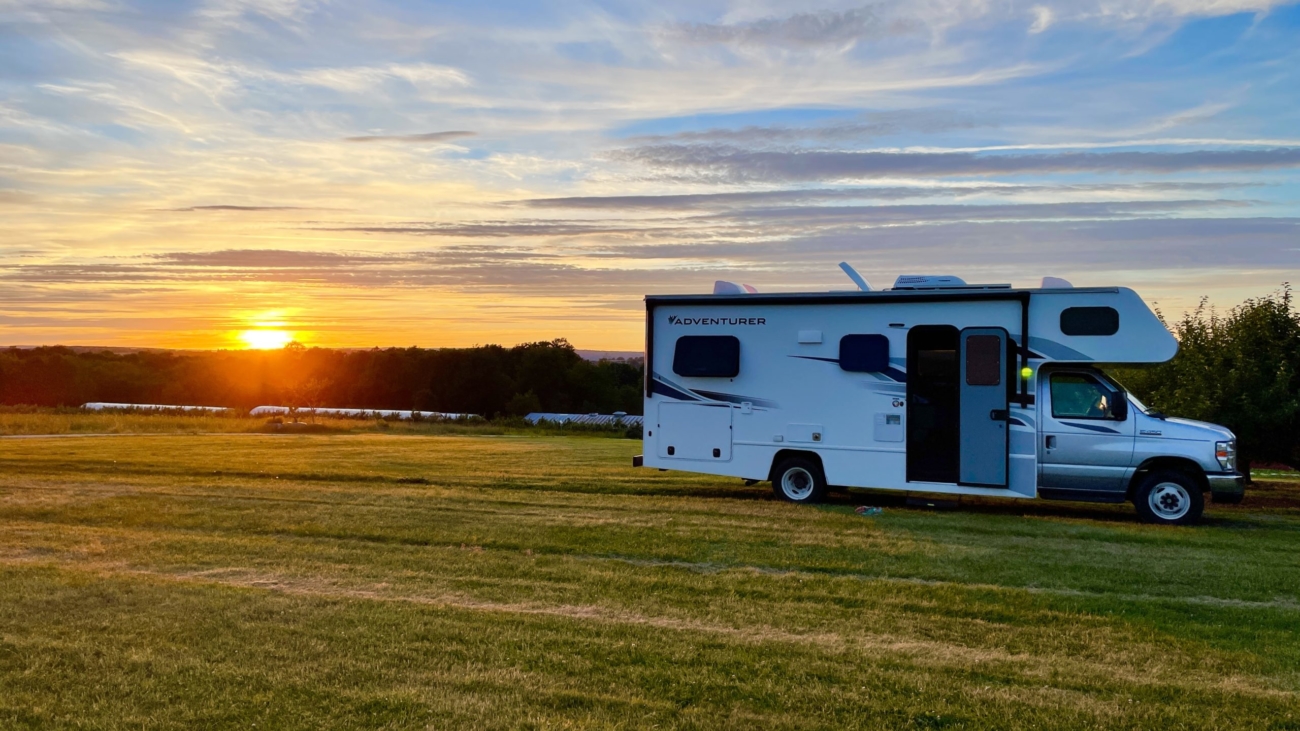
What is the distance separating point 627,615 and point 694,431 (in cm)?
749

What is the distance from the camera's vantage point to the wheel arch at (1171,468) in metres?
13.0

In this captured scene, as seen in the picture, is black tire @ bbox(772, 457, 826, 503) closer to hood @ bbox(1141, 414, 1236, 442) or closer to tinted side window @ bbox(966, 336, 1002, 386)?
tinted side window @ bbox(966, 336, 1002, 386)

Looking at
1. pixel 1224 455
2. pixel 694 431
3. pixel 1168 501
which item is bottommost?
pixel 1168 501

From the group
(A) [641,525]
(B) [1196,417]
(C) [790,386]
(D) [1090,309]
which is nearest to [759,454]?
(C) [790,386]

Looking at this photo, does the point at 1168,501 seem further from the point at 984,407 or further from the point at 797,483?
the point at 797,483

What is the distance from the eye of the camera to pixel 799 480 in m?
14.5

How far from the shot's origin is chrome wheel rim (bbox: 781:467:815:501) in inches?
568

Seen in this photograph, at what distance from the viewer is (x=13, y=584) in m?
8.07

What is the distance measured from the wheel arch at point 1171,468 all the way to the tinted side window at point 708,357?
17.5ft

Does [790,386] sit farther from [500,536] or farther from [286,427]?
[286,427]

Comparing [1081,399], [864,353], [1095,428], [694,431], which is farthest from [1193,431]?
[694,431]

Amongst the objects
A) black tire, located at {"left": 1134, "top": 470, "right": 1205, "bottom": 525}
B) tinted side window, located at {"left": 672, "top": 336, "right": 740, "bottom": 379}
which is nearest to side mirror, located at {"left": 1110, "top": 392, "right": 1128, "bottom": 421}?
black tire, located at {"left": 1134, "top": 470, "right": 1205, "bottom": 525}

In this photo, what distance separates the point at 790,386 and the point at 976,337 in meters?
2.57

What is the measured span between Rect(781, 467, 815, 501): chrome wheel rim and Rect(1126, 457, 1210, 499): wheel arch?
4089mm
